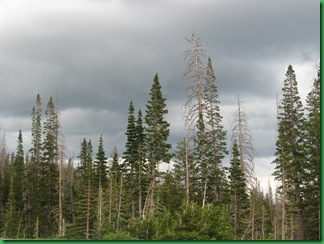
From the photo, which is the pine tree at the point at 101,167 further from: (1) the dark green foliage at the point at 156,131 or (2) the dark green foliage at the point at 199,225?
(2) the dark green foliage at the point at 199,225

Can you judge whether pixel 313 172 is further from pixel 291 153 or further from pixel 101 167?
pixel 101 167

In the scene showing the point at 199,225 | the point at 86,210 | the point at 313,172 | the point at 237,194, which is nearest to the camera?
the point at 199,225

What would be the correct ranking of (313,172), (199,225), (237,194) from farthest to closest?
(237,194) → (313,172) → (199,225)

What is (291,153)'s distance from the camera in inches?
1863

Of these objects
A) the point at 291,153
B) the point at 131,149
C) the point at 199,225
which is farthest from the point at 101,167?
the point at 199,225

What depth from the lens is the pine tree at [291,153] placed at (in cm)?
4344

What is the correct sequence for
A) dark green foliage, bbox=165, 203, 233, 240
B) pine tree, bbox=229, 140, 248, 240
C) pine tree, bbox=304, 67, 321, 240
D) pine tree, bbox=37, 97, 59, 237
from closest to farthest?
dark green foliage, bbox=165, 203, 233, 240
pine tree, bbox=304, 67, 321, 240
pine tree, bbox=229, 140, 248, 240
pine tree, bbox=37, 97, 59, 237

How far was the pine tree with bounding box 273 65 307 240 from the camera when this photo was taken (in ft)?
143

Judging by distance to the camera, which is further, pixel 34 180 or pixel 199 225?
pixel 34 180

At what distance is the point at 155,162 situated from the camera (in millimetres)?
50562

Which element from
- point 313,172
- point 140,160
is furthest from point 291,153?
point 140,160

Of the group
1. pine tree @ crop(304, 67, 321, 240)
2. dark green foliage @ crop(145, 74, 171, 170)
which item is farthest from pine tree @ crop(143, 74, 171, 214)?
pine tree @ crop(304, 67, 321, 240)

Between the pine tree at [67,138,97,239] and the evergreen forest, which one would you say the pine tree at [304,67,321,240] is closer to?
the evergreen forest

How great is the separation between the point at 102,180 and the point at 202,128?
124ft
